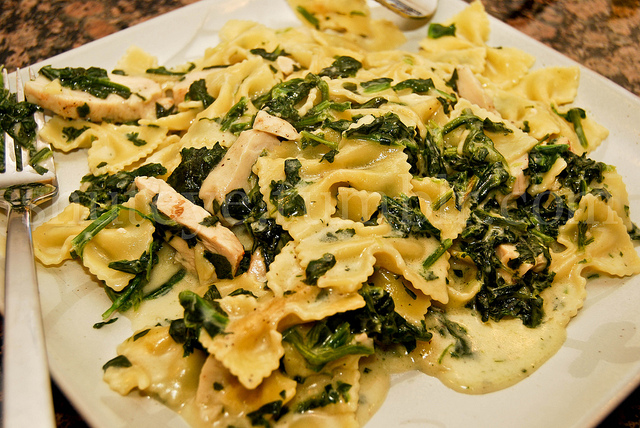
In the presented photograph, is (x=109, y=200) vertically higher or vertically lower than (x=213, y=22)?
lower

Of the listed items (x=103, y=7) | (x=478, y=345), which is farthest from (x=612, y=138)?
(x=103, y=7)

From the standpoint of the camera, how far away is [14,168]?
3.34 m

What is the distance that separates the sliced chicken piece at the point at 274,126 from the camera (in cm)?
334

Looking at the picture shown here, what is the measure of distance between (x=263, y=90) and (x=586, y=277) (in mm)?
2960

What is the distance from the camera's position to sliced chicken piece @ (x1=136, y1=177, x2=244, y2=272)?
9.82 ft

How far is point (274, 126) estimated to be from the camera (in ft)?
11.0

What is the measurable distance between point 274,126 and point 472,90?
184 centimetres

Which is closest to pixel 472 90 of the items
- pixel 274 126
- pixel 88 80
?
pixel 274 126

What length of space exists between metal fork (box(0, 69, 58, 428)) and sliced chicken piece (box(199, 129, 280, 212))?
3.64ft

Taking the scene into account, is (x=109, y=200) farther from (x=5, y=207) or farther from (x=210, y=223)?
(x=210, y=223)

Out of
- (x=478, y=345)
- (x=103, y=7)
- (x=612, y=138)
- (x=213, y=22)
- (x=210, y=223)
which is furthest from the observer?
(x=103, y=7)

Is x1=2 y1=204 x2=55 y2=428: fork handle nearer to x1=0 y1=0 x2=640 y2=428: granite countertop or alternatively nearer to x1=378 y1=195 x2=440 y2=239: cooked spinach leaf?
x1=378 y1=195 x2=440 y2=239: cooked spinach leaf

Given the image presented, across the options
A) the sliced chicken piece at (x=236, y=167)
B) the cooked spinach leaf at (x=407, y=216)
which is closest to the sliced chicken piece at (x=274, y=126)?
the sliced chicken piece at (x=236, y=167)

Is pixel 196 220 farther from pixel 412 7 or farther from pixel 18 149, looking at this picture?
pixel 412 7
